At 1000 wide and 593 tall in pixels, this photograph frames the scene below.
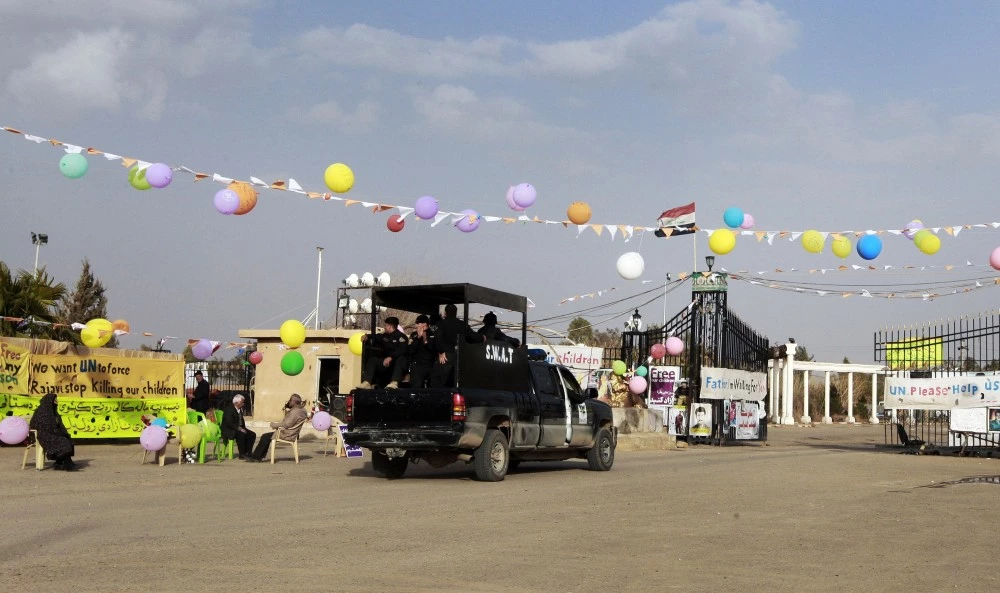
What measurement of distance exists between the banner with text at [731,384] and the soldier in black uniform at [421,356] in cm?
1345

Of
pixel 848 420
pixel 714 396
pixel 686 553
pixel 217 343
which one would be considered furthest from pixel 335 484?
pixel 848 420

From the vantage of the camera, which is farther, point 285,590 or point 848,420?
point 848,420

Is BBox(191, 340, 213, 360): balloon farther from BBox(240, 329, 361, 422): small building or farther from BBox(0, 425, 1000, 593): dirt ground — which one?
BBox(0, 425, 1000, 593): dirt ground

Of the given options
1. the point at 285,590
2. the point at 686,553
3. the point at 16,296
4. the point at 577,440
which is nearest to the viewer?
the point at 285,590

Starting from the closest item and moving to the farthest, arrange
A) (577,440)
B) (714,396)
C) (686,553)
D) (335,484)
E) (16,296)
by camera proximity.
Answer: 1. (686,553)
2. (335,484)
3. (577,440)
4. (16,296)
5. (714,396)

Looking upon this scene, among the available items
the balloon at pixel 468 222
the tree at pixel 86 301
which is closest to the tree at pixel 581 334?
the tree at pixel 86 301

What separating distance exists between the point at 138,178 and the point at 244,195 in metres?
1.59

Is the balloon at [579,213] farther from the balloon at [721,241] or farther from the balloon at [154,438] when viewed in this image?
the balloon at [154,438]

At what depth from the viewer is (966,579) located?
7266mm

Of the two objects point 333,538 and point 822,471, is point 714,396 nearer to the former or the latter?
point 822,471

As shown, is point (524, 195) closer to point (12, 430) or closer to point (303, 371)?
point (12, 430)

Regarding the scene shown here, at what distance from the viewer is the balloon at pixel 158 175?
16.0 m

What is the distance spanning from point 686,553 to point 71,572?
4399 millimetres

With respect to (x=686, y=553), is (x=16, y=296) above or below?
above
